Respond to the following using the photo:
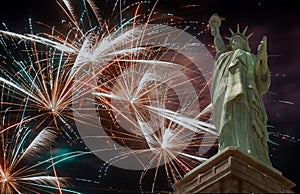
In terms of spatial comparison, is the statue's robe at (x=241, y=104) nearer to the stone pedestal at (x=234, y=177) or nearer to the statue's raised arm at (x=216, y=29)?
the stone pedestal at (x=234, y=177)

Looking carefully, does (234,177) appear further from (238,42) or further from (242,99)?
(238,42)

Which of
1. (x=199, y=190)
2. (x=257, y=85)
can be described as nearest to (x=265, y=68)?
(x=257, y=85)

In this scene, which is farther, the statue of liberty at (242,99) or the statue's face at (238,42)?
the statue's face at (238,42)

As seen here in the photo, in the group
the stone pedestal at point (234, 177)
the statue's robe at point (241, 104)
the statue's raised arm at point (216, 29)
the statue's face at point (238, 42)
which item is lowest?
the stone pedestal at point (234, 177)

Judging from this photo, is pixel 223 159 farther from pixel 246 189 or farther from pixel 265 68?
pixel 265 68

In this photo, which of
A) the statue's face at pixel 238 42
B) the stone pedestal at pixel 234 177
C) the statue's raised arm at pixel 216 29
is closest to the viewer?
the stone pedestal at pixel 234 177

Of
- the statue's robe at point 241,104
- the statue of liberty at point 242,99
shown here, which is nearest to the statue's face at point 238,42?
the statue of liberty at point 242,99
